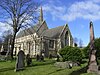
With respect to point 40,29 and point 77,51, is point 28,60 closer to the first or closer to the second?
point 77,51

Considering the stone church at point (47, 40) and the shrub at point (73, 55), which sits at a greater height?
the stone church at point (47, 40)

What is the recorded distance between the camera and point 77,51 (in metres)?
22.2

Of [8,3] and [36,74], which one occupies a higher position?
[8,3]

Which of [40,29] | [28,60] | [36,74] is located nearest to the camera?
[36,74]

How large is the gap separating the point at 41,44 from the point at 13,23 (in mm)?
24557

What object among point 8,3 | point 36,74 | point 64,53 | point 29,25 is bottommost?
point 36,74

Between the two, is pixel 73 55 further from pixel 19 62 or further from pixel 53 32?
pixel 53 32

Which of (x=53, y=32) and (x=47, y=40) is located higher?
(x=53, y=32)

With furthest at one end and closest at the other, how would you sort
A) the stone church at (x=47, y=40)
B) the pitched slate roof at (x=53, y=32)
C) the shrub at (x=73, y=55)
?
the pitched slate roof at (x=53, y=32) → the stone church at (x=47, y=40) → the shrub at (x=73, y=55)

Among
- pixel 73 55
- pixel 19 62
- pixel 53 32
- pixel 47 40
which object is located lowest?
pixel 19 62

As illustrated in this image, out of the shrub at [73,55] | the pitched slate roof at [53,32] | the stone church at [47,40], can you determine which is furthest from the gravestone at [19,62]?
the pitched slate roof at [53,32]

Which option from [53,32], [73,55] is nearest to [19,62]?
[73,55]

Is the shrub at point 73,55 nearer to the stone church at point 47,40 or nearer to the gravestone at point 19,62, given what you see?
the gravestone at point 19,62

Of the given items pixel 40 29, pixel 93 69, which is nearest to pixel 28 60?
pixel 93 69
